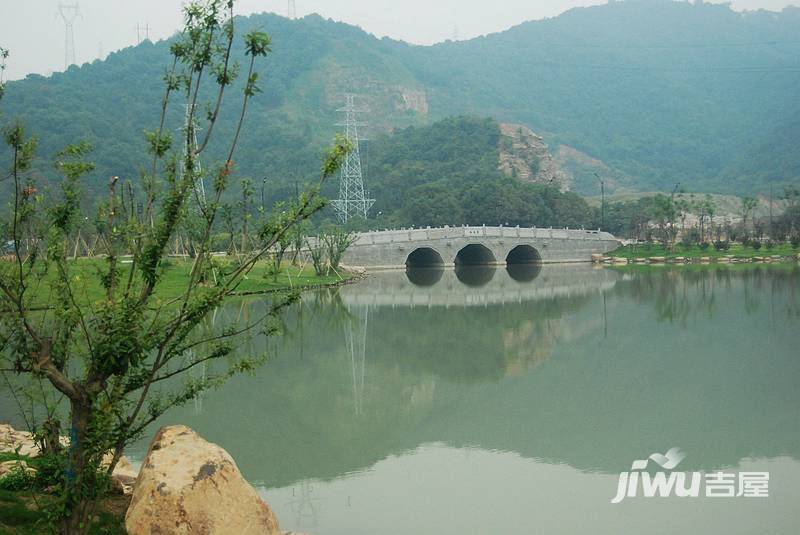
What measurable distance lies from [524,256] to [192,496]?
49.6 metres

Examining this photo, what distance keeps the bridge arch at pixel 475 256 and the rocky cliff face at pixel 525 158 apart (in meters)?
22.9

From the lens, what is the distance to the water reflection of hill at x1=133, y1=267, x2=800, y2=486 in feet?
35.3

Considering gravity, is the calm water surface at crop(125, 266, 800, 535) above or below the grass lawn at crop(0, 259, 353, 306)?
below

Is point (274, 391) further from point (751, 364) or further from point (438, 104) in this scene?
point (438, 104)

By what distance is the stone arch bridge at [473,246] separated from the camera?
47.4 metres

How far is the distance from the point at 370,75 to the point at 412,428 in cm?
10760

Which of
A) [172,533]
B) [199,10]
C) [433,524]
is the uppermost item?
[199,10]

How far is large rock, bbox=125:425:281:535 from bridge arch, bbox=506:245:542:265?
46.2 metres

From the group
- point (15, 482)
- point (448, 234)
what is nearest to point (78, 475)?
point (15, 482)

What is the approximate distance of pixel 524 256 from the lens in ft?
181

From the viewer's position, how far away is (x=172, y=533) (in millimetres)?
6426

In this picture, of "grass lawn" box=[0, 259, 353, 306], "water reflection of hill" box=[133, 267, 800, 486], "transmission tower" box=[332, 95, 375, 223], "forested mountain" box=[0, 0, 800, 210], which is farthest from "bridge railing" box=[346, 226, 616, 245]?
"water reflection of hill" box=[133, 267, 800, 486]

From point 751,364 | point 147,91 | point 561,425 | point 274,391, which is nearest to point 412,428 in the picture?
point 561,425

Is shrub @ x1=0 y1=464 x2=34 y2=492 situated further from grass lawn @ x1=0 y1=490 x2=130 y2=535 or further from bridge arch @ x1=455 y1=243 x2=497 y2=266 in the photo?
bridge arch @ x1=455 y1=243 x2=497 y2=266
